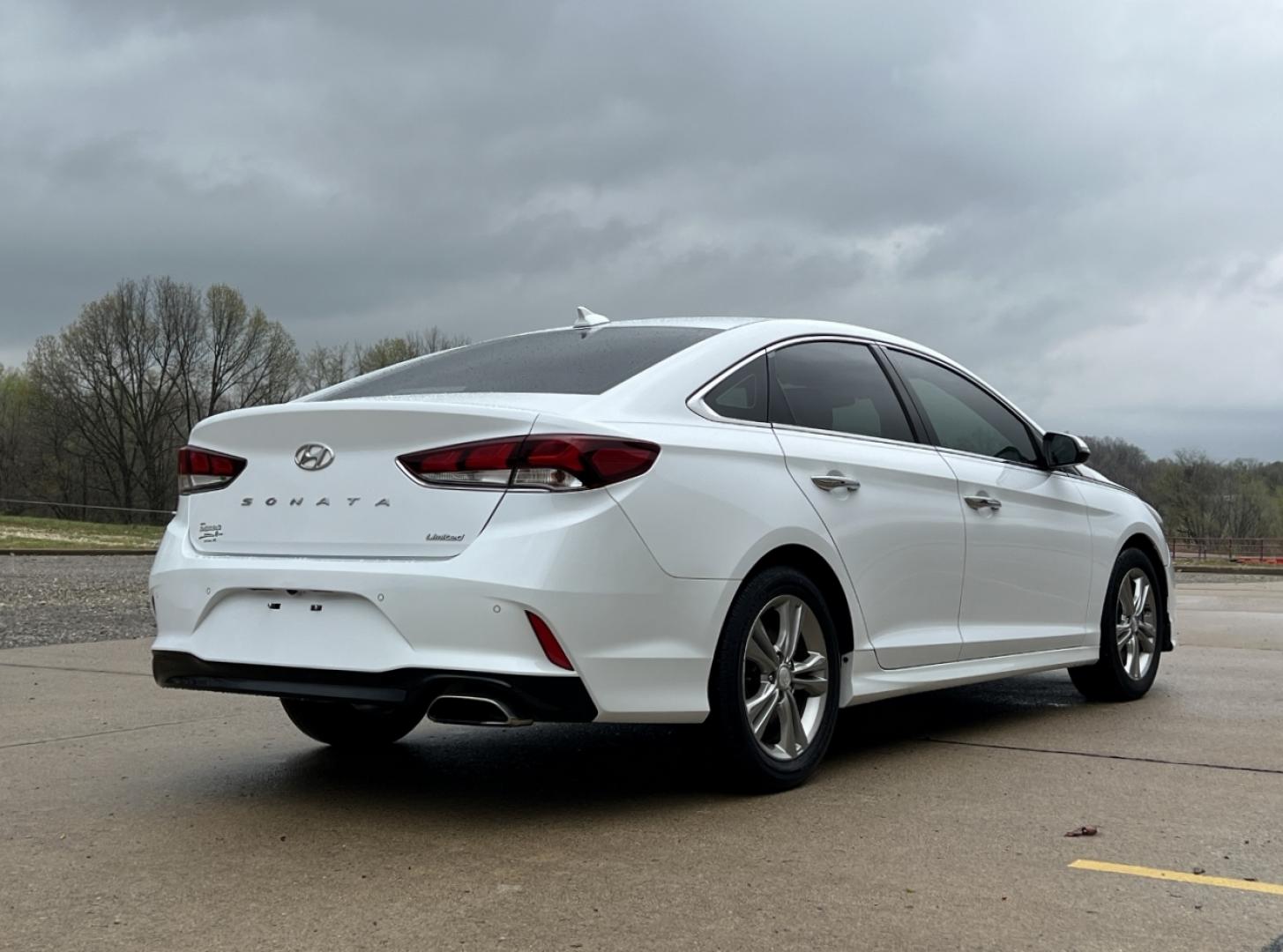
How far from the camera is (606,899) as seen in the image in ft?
10.4

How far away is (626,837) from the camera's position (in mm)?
3814

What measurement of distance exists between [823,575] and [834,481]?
1.08ft

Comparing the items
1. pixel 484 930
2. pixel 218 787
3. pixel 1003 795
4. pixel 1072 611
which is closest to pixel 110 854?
pixel 218 787

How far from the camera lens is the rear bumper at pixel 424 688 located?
3.69m

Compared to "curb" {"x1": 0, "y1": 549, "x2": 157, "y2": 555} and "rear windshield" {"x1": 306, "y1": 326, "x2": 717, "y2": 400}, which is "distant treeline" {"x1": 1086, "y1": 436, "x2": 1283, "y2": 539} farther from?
"rear windshield" {"x1": 306, "y1": 326, "x2": 717, "y2": 400}

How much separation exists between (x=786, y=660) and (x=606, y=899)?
143 cm

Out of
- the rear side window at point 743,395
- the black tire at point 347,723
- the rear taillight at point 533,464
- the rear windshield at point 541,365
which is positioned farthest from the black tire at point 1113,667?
the rear taillight at point 533,464

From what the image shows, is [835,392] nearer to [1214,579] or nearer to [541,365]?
[541,365]

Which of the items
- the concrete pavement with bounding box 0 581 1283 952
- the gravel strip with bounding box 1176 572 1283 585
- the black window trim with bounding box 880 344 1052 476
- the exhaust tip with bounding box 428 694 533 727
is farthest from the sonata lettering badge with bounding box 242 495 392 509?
the gravel strip with bounding box 1176 572 1283 585

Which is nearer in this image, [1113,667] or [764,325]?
[764,325]

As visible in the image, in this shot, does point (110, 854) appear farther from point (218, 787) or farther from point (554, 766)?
point (554, 766)

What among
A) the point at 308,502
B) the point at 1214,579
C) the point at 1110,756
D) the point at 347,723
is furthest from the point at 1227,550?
the point at 308,502

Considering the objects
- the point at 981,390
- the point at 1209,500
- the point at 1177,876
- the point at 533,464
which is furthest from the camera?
the point at 1209,500

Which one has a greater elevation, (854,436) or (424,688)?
(854,436)
